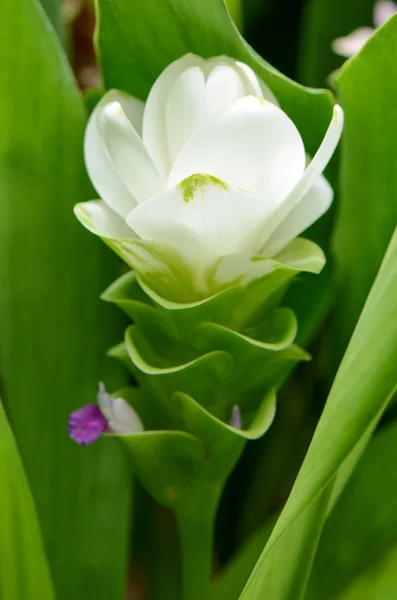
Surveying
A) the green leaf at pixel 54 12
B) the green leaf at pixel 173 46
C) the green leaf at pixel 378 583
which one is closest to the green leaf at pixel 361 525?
the green leaf at pixel 378 583

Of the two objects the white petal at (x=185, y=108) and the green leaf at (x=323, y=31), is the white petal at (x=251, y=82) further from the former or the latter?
the green leaf at (x=323, y=31)

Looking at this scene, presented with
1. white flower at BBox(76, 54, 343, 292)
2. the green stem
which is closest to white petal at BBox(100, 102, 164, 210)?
white flower at BBox(76, 54, 343, 292)

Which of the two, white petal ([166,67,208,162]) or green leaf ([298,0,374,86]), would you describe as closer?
white petal ([166,67,208,162])

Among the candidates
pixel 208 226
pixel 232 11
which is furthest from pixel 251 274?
pixel 232 11

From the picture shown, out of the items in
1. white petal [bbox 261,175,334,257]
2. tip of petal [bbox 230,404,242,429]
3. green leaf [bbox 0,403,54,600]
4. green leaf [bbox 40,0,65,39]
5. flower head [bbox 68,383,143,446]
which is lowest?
green leaf [bbox 0,403,54,600]

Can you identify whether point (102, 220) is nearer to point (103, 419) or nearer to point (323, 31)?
point (103, 419)

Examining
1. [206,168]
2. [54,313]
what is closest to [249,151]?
[206,168]

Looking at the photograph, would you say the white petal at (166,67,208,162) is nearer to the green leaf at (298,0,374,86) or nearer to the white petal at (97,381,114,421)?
→ the white petal at (97,381,114,421)
